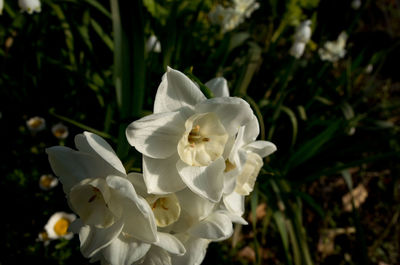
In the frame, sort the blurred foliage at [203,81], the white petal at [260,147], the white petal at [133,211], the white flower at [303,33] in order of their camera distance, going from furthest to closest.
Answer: the white flower at [303,33] → the blurred foliage at [203,81] → the white petal at [260,147] → the white petal at [133,211]

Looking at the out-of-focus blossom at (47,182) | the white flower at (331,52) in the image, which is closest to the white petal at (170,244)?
the out-of-focus blossom at (47,182)

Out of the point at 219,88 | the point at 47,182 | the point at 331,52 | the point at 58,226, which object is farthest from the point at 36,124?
the point at 331,52

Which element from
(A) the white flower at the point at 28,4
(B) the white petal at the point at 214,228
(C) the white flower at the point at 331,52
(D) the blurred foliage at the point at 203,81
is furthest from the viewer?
(C) the white flower at the point at 331,52

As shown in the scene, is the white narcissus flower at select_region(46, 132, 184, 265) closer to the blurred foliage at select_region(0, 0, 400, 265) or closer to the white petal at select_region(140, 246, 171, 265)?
the white petal at select_region(140, 246, 171, 265)

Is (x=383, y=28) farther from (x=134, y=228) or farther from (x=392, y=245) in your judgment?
(x=134, y=228)

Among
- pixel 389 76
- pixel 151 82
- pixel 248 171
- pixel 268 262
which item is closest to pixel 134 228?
pixel 248 171

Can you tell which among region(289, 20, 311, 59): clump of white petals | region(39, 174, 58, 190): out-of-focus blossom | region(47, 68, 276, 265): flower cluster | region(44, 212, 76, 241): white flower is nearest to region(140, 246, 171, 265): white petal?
region(47, 68, 276, 265): flower cluster

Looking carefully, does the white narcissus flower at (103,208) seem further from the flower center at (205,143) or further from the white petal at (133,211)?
the flower center at (205,143)
